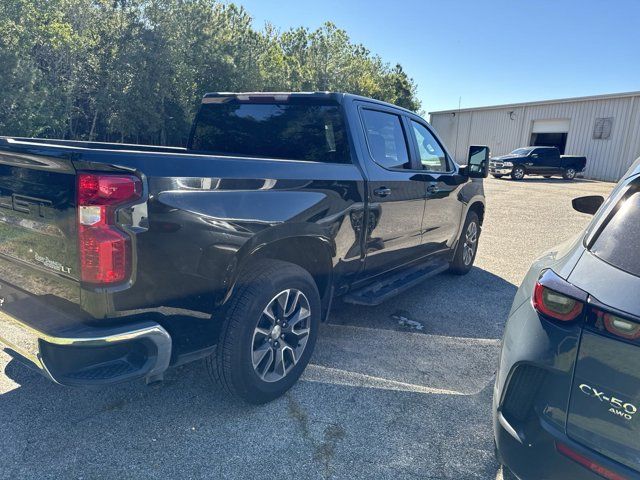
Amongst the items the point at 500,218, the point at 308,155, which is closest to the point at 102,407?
the point at 308,155

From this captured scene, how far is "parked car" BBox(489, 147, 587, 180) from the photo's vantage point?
74.2ft

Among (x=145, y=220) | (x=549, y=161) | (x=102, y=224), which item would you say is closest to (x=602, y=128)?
(x=549, y=161)

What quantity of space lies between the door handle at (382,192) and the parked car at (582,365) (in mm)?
1731

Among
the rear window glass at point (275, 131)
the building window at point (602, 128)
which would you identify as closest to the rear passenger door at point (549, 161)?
the building window at point (602, 128)

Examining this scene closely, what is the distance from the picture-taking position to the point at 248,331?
2508 mm

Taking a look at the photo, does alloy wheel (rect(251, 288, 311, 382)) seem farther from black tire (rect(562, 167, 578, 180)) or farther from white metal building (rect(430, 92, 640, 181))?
white metal building (rect(430, 92, 640, 181))

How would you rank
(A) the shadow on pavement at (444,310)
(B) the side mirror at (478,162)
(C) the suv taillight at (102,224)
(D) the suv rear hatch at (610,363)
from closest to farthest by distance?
(D) the suv rear hatch at (610,363), (C) the suv taillight at (102,224), (A) the shadow on pavement at (444,310), (B) the side mirror at (478,162)

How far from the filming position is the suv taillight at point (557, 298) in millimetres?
1592

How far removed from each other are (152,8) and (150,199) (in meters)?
21.4

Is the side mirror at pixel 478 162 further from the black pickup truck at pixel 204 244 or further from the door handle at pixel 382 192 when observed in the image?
the door handle at pixel 382 192

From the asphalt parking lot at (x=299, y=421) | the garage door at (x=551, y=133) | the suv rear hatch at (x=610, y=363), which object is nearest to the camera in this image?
the suv rear hatch at (x=610, y=363)

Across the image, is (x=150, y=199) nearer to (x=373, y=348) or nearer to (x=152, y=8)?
(x=373, y=348)

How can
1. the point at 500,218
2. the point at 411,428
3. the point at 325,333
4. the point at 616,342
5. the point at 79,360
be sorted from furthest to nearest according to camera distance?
1. the point at 500,218
2. the point at 325,333
3. the point at 411,428
4. the point at 79,360
5. the point at 616,342

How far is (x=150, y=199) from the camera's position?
1.99 m
